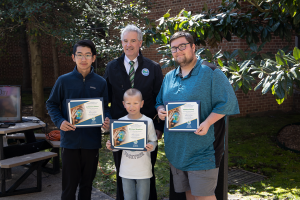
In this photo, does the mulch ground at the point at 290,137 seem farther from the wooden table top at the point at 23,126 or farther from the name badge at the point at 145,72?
the wooden table top at the point at 23,126

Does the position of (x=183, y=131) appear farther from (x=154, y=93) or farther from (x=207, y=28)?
(x=207, y=28)

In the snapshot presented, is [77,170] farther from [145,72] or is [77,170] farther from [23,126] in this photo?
[23,126]

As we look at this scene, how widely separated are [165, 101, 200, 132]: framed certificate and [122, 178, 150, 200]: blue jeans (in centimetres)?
71

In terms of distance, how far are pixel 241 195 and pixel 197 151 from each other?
2170mm

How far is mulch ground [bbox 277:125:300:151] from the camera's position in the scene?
682 cm

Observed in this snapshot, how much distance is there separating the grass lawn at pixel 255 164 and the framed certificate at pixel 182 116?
2059 millimetres

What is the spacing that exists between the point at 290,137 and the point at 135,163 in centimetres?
572

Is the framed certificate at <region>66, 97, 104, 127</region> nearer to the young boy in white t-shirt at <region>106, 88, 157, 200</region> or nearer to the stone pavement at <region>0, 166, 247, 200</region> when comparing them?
the young boy in white t-shirt at <region>106, 88, 157, 200</region>

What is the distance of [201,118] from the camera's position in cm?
264

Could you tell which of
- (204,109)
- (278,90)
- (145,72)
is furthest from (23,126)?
(278,90)

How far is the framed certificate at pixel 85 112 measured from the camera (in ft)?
9.80

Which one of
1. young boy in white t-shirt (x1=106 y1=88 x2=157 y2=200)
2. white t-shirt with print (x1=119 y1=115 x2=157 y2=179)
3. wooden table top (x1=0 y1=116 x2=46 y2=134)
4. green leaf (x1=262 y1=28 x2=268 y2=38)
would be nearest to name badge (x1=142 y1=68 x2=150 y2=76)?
young boy in white t-shirt (x1=106 y1=88 x2=157 y2=200)

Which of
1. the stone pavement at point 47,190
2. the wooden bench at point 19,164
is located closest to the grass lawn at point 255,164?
the stone pavement at point 47,190

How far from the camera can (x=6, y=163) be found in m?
4.20
